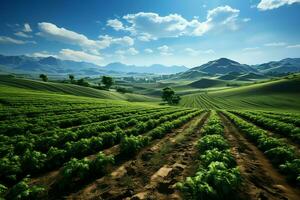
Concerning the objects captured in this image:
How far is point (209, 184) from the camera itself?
8.27 metres

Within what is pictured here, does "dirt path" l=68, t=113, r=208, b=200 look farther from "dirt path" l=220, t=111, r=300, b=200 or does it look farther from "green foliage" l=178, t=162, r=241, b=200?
"dirt path" l=220, t=111, r=300, b=200

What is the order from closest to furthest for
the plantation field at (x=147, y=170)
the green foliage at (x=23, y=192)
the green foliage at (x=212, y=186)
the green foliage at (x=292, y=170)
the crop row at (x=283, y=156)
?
the green foliage at (x=212, y=186) < the green foliage at (x=23, y=192) < the plantation field at (x=147, y=170) < the green foliage at (x=292, y=170) < the crop row at (x=283, y=156)

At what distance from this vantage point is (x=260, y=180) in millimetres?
10266

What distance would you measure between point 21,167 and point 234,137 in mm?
19422

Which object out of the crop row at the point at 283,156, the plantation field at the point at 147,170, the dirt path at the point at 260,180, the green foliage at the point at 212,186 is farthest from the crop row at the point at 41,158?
the crop row at the point at 283,156

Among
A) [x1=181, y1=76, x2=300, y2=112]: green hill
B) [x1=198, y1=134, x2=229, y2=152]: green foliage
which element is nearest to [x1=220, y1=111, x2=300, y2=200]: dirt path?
[x1=198, y1=134, x2=229, y2=152]: green foliage

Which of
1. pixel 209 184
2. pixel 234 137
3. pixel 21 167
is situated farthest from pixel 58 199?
pixel 234 137

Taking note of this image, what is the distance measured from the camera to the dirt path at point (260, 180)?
874 centimetres

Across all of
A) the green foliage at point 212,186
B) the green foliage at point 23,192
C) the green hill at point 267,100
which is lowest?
the green hill at point 267,100

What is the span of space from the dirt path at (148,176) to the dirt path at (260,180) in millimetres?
3195

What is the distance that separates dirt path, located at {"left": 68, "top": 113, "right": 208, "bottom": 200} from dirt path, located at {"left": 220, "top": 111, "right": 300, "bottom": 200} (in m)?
3.19

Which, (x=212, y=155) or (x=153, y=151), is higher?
(x=212, y=155)

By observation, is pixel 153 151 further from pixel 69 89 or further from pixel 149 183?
pixel 69 89

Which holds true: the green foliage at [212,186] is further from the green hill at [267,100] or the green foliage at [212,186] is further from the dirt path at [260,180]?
the green hill at [267,100]
